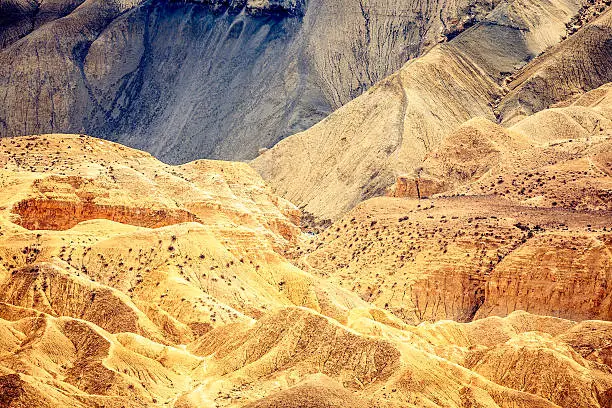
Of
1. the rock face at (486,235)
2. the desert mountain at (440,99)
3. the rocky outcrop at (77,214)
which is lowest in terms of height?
the desert mountain at (440,99)

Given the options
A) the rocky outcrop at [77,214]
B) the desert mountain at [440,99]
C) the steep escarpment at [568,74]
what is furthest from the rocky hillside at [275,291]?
the steep escarpment at [568,74]

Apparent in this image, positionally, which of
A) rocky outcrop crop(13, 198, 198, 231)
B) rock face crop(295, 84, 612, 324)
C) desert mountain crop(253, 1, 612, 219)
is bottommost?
desert mountain crop(253, 1, 612, 219)

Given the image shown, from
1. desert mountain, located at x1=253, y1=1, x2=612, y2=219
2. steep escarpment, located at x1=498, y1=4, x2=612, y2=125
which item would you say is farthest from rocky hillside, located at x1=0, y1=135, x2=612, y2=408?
steep escarpment, located at x1=498, y1=4, x2=612, y2=125

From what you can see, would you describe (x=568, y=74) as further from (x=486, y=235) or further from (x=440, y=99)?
(x=486, y=235)

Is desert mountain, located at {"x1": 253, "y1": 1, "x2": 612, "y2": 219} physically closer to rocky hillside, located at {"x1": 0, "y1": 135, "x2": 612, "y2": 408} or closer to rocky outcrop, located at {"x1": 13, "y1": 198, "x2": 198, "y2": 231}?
rocky hillside, located at {"x1": 0, "y1": 135, "x2": 612, "y2": 408}

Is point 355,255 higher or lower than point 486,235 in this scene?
lower

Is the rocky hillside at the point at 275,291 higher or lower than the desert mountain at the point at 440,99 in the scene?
higher

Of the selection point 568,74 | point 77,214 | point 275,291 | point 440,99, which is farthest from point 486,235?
point 568,74

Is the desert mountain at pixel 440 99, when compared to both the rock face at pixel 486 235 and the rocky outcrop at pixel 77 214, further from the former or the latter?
the rocky outcrop at pixel 77 214
